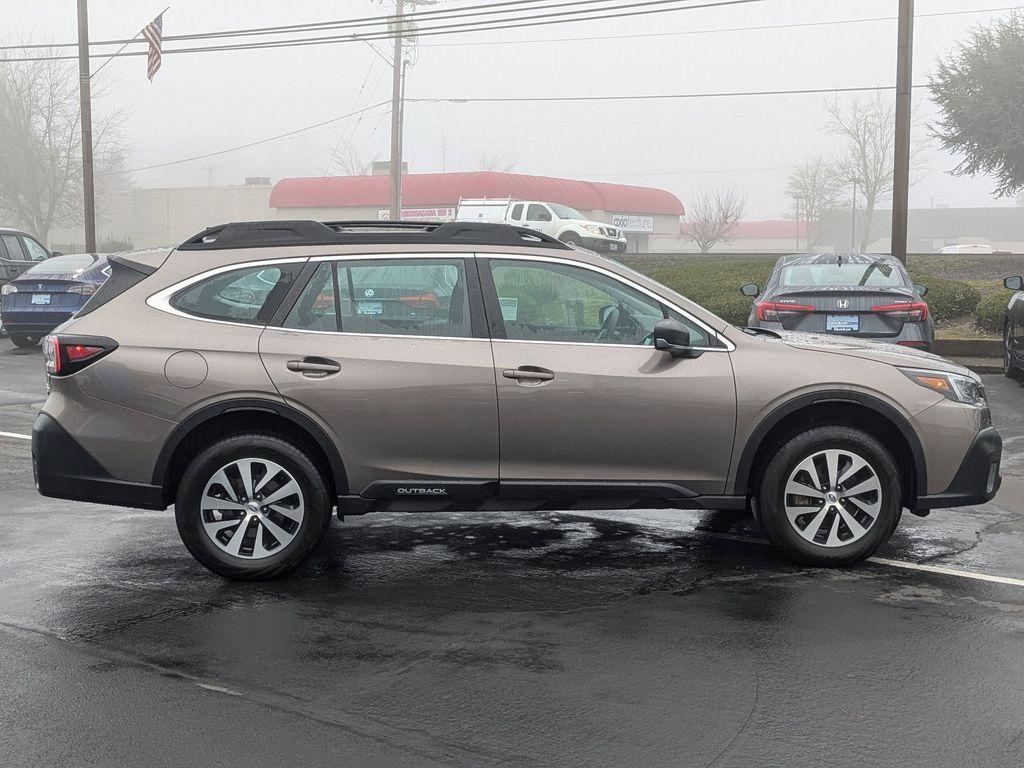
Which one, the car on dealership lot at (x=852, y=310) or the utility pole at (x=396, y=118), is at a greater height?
the utility pole at (x=396, y=118)

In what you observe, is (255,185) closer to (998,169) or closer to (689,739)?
(998,169)

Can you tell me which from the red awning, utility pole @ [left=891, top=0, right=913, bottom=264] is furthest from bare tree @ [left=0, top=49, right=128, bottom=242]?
utility pole @ [left=891, top=0, right=913, bottom=264]

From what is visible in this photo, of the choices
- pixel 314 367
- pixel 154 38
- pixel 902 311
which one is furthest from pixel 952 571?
pixel 154 38

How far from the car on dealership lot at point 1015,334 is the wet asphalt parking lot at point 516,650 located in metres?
6.85

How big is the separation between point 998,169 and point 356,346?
43749mm

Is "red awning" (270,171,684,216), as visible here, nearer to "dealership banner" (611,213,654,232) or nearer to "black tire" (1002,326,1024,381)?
"dealership banner" (611,213,654,232)

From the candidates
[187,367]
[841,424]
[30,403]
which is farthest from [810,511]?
[30,403]

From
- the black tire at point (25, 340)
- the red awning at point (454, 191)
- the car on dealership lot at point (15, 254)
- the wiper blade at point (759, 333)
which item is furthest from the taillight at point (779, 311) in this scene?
the red awning at point (454, 191)

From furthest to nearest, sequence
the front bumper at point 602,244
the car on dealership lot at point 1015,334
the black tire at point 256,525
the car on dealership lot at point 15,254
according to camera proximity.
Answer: the front bumper at point 602,244 < the car on dealership lot at point 15,254 < the car on dealership lot at point 1015,334 < the black tire at point 256,525

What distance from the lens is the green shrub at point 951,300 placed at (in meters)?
18.7

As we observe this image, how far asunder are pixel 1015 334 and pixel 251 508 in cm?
1068

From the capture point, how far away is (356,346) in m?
6.01

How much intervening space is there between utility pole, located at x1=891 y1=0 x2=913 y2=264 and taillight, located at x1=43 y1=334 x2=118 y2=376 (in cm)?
1585

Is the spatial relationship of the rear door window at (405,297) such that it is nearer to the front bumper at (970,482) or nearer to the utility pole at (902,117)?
the front bumper at (970,482)
